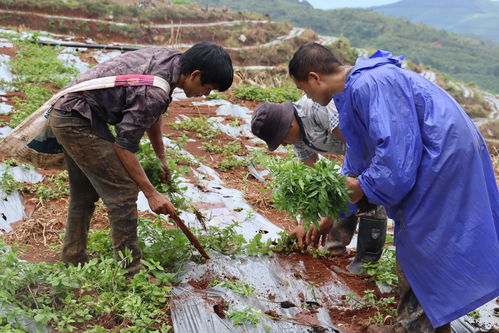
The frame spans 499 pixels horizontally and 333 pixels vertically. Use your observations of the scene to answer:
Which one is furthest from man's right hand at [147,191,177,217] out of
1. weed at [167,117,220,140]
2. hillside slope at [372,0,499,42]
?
hillside slope at [372,0,499,42]

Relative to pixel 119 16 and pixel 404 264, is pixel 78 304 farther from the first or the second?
pixel 119 16

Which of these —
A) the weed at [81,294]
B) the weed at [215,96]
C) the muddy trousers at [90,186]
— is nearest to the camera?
the weed at [81,294]

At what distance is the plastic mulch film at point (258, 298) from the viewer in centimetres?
267

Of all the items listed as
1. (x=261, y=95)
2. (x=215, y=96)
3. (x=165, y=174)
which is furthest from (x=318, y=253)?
(x=261, y=95)

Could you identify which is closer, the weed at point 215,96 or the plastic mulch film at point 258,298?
the plastic mulch film at point 258,298

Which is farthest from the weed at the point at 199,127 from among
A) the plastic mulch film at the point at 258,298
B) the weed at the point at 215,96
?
the plastic mulch film at the point at 258,298

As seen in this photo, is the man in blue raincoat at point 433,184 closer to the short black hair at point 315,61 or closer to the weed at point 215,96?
the short black hair at point 315,61

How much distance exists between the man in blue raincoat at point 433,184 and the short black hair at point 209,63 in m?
0.70

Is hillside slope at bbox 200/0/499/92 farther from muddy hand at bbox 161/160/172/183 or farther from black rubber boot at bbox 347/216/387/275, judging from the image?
muddy hand at bbox 161/160/172/183

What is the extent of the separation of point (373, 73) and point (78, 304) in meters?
2.04

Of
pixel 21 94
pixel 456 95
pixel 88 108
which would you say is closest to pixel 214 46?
pixel 88 108

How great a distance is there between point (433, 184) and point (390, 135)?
0.35 metres

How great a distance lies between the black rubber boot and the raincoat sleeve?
113cm

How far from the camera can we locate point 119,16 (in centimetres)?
2450
